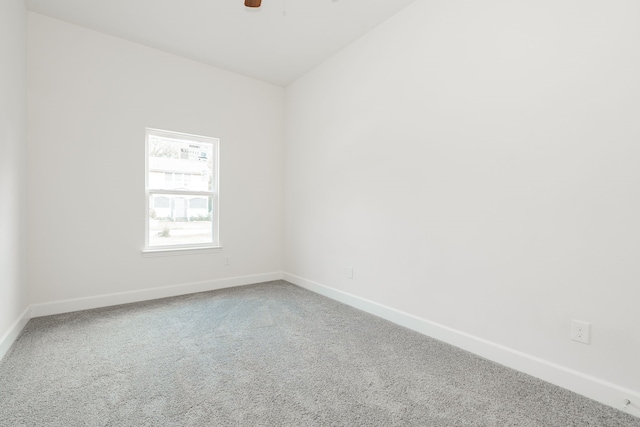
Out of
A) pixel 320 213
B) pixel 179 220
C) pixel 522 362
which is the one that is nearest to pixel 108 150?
pixel 179 220

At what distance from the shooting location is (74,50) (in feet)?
9.75

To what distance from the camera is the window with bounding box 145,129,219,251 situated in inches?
138

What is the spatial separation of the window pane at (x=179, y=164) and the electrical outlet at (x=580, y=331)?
12.2 feet

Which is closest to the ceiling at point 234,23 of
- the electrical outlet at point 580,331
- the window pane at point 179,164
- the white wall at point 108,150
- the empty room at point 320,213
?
the empty room at point 320,213

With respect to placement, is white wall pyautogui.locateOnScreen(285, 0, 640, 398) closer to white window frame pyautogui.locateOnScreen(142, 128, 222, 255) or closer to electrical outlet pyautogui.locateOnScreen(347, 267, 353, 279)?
electrical outlet pyautogui.locateOnScreen(347, 267, 353, 279)

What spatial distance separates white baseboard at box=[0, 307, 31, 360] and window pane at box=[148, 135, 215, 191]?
5.26 feet

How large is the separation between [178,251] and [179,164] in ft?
3.47

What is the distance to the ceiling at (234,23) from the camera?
8.74ft

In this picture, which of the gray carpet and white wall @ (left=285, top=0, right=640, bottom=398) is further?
white wall @ (left=285, top=0, right=640, bottom=398)

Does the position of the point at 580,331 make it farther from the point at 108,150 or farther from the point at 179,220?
the point at 108,150

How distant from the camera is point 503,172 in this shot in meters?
2.04

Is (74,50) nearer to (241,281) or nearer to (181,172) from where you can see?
(181,172)

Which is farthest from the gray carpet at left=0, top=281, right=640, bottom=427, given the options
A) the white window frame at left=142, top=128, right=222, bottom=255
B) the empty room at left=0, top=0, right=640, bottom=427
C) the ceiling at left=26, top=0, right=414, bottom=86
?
the ceiling at left=26, top=0, right=414, bottom=86

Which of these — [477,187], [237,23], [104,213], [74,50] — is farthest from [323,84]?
[104,213]
